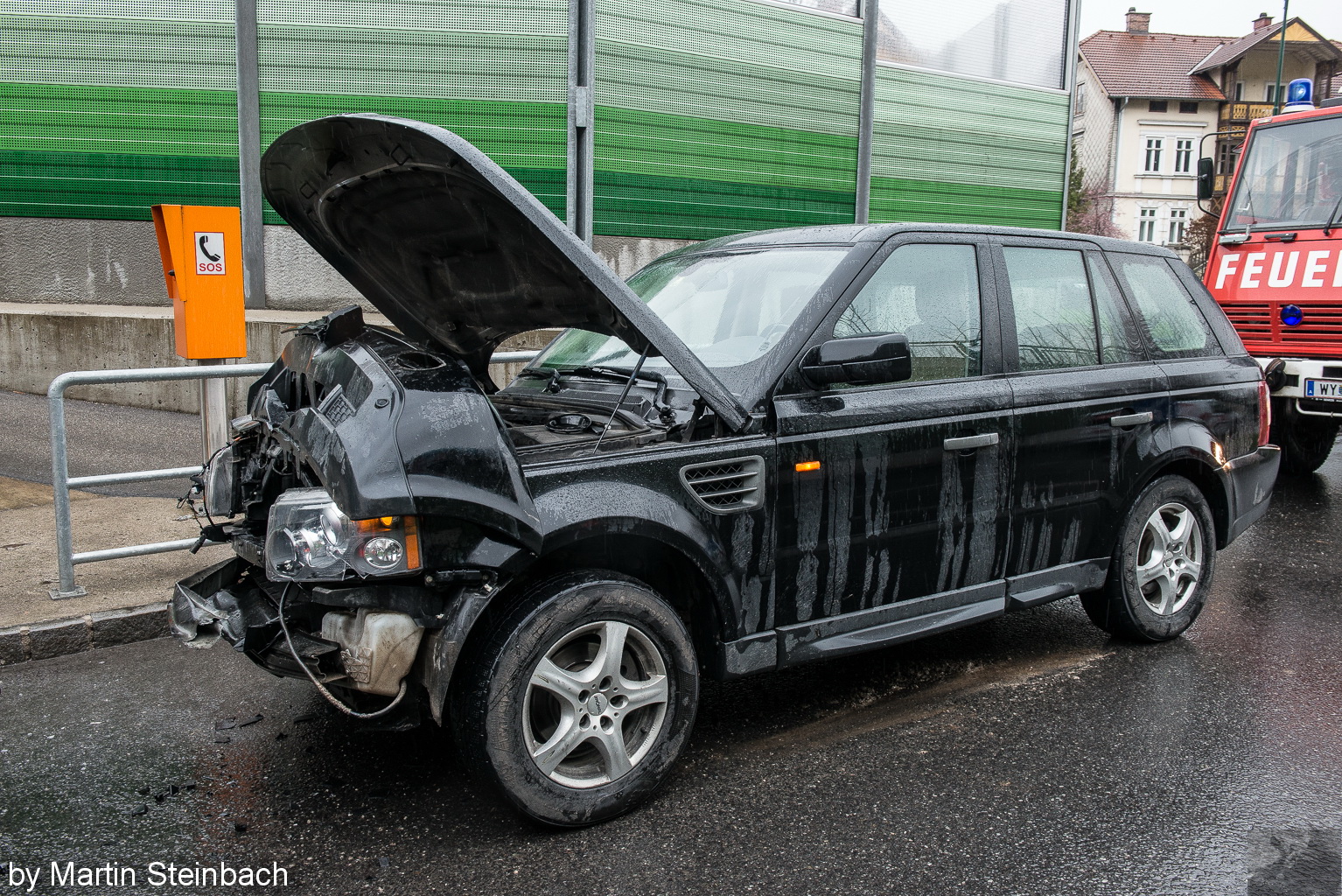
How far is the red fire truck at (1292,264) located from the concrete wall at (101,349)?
645cm

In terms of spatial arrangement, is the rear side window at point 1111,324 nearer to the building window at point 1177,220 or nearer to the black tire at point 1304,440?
the black tire at point 1304,440

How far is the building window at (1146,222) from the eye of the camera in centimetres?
6266

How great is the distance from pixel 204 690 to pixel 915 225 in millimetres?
3414

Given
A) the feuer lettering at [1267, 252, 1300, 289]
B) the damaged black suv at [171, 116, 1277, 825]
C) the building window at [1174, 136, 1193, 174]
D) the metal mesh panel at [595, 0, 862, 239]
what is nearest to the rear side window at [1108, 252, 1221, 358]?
the damaged black suv at [171, 116, 1277, 825]

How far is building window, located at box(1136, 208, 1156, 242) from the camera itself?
6266cm

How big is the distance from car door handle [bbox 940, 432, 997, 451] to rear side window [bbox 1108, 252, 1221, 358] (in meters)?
1.29

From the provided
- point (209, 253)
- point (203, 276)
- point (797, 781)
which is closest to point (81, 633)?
point (203, 276)

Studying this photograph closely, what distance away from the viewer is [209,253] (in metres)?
6.05

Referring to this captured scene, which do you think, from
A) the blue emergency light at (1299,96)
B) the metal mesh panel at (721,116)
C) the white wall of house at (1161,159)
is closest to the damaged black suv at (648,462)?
the blue emergency light at (1299,96)

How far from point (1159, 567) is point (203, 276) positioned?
5.20 m

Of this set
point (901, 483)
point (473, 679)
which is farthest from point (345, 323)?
point (901, 483)

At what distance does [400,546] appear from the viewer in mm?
2938

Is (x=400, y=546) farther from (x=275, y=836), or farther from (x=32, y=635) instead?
(x=32, y=635)

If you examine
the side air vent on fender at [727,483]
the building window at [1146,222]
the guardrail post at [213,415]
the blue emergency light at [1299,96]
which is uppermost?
the building window at [1146,222]
